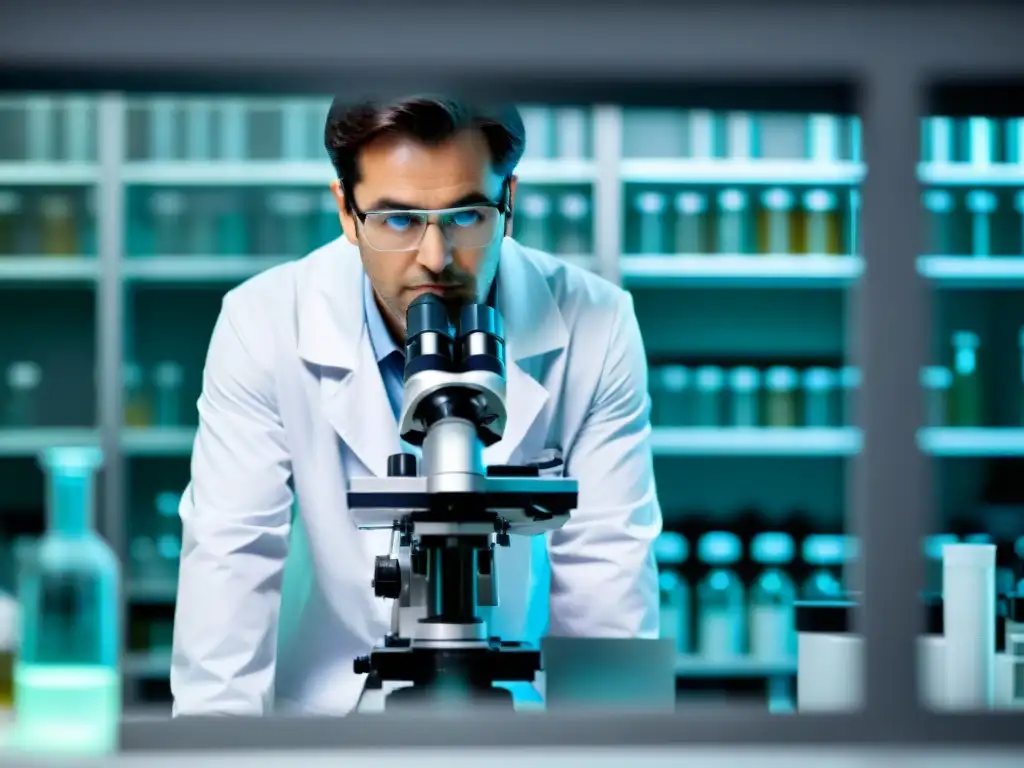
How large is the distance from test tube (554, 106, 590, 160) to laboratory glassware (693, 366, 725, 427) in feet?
2.09

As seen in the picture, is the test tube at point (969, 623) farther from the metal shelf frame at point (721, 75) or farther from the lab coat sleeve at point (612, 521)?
the lab coat sleeve at point (612, 521)

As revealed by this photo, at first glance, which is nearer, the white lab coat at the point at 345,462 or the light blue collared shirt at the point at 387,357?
the white lab coat at the point at 345,462

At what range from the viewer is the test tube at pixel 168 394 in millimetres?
3416

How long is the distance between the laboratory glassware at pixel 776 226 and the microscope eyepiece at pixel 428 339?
215 cm

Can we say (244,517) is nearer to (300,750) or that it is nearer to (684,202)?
(300,750)

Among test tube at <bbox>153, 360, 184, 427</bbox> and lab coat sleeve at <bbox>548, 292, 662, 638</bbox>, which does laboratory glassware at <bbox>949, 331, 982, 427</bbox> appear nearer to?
lab coat sleeve at <bbox>548, 292, 662, 638</bbox>

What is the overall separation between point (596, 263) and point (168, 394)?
1168 millimetres

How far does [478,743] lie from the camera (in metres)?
1.02

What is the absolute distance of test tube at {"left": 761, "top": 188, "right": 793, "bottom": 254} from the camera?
3343 millimetres

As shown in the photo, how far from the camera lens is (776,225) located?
3.35 meters

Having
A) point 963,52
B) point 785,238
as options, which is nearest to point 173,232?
point 785,238

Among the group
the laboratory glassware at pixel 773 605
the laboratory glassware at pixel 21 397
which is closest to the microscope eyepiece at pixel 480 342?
the laboratory glassware at pixel 773 605

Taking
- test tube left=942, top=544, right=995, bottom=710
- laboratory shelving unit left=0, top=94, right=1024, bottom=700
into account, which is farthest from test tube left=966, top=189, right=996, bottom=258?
test tube left=942, top=544, right=995, bottom=710

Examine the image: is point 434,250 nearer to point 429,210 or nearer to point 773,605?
point 429,210
